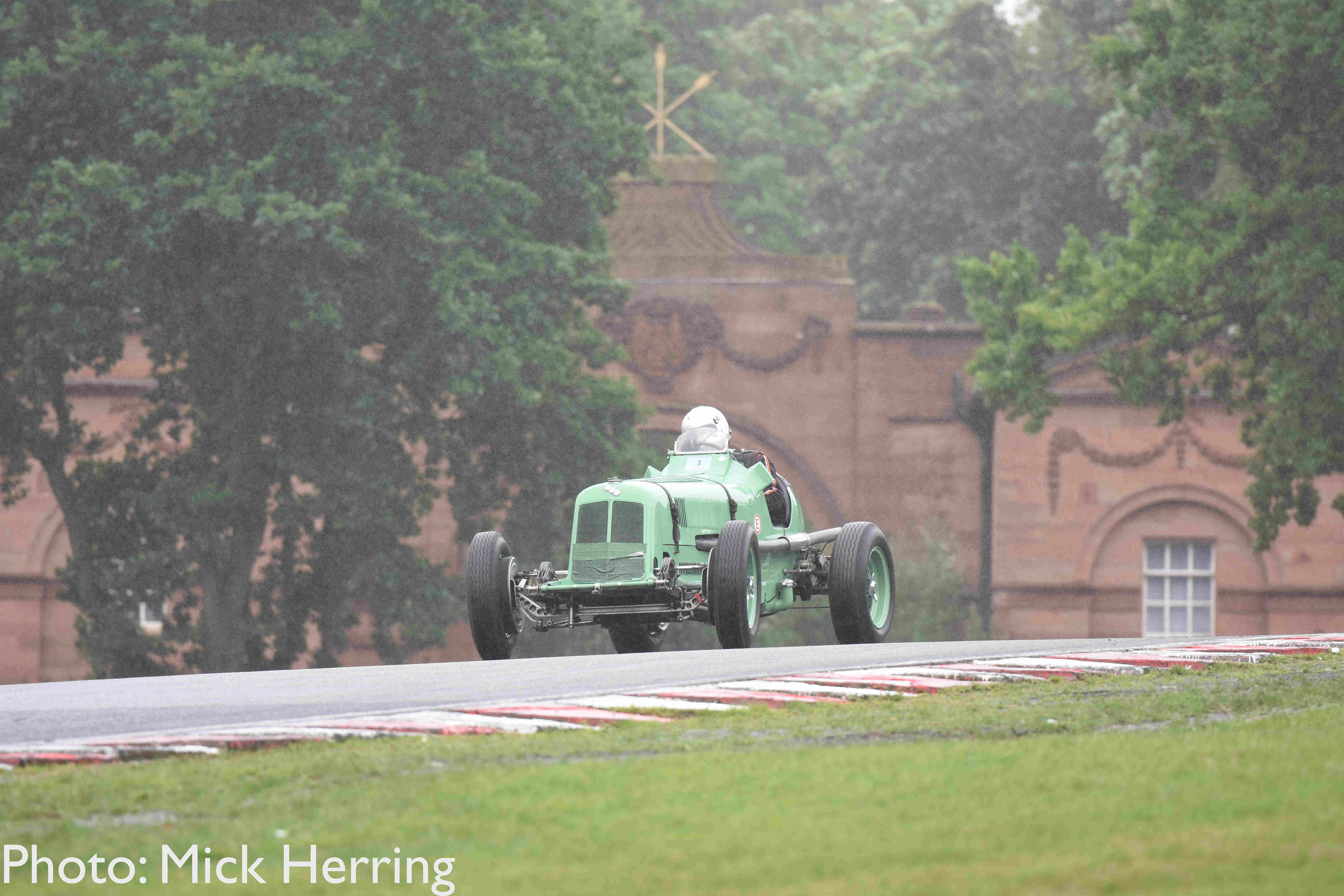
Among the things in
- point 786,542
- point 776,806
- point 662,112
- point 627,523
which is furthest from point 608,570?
point 662,112

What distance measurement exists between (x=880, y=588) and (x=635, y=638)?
2.42 meters

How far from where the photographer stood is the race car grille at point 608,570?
16.5m

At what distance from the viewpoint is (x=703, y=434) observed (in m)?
18.5

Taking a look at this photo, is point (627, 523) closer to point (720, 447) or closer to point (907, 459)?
point (720, 447)

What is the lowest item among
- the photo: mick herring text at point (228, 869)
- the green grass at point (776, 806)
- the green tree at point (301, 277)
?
the photo: mick herring text at point (228, 869)

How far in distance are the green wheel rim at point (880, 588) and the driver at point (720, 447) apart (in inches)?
39.1

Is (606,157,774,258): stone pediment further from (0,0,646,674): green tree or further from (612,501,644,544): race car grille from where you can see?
(612,501,644,544): race car grille

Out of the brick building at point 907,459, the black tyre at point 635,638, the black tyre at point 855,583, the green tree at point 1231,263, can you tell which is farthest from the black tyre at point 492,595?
the brick building at point 907,459

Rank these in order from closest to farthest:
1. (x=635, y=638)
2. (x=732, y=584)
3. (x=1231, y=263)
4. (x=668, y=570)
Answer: (x=732, y=584) < (x=668, y=570) < (x=635, y=638) < (x=1231, y=263)

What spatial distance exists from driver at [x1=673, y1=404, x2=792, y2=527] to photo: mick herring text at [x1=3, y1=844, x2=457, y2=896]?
1133cm

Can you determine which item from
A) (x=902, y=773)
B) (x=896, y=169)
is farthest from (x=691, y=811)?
(x=896, y=169)

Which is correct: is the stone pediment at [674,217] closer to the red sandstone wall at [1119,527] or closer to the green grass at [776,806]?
the red sandstone wall at [1119,527]

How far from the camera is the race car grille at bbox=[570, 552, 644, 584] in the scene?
1655 centimetres

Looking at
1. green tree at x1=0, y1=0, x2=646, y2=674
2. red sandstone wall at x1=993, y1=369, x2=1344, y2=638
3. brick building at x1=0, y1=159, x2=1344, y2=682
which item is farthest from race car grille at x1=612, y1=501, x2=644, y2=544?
red sandstone wall at x1=993, y1=369, x2=1344, y2=638
